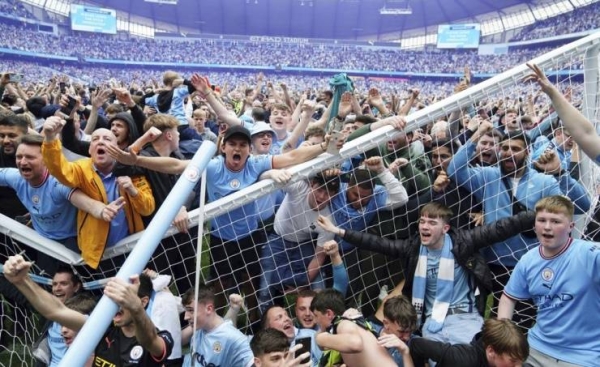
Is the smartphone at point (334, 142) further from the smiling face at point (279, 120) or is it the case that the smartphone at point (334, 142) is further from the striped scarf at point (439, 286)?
the smiling face at point (279, 120)

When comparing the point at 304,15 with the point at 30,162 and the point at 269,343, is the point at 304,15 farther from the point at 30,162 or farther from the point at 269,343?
the point at 269,343

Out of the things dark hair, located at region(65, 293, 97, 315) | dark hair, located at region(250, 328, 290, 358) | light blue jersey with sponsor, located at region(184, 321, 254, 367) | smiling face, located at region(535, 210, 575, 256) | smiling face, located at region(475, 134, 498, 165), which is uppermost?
smiling face, located at region(475, 134, 498, 165)

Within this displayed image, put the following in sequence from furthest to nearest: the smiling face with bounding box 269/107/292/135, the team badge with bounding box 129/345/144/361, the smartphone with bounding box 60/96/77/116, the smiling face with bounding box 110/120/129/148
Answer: the smiling face with bounding box 269/107/292/135
the smartphone with bounding box 60/96/77/116
the smiling face with bounding box 110/120/129/148
the team badge with bounding box 129/345/144/361

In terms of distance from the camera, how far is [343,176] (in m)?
4.27

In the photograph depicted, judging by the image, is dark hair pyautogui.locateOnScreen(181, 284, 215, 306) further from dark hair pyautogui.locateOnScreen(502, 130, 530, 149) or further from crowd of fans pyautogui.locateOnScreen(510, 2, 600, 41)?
crowd of fans pyautogui.locateOnScreen(510, 2, 600, 41)

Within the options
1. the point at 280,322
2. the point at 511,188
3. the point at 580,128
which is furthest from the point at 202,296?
the point at 580,128

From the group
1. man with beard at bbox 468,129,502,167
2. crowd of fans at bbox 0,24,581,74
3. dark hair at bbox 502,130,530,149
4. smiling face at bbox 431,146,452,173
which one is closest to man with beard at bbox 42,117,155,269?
smiling face at bbox 431,146,452,173

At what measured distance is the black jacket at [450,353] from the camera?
2.82 metres

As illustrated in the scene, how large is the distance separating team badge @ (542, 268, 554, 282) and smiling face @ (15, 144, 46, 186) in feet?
10.1

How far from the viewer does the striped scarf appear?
329 centimetres

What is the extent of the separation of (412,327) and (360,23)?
59246mm

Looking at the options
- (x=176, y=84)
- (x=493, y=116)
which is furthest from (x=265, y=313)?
(x=176, y=84)

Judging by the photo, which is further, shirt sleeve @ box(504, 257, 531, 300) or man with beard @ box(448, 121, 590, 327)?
man with beard @ box(448, 121, 590, 327)

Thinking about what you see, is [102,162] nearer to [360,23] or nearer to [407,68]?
[407,68]
